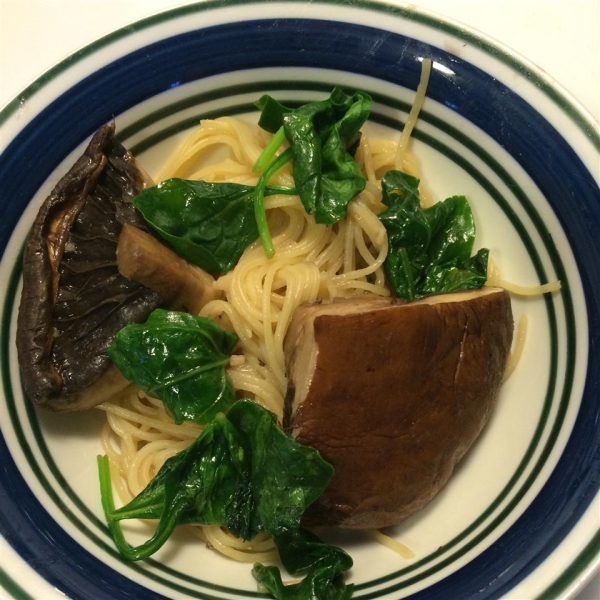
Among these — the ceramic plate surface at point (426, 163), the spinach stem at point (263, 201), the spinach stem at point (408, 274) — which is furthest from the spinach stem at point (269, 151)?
the spinach stem at point (408, 274)

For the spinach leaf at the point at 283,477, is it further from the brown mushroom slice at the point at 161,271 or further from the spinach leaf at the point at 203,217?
the spinach leaf at the point at 203,217

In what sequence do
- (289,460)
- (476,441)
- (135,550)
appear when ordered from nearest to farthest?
(289,460) → (135,550) → (476,441)

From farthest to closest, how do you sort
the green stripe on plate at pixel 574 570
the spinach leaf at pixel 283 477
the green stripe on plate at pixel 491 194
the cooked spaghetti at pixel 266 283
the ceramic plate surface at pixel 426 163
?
the cooked spaghetti at pixel 266 283 < the green stripe on plate at pixel 491 194 < the ceramic plate surface at pixel 426 163 < the spinach leaf at pixel 283 477 < the green stripe on plate at pixel 574 570

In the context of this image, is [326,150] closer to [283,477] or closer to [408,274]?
[408,274]

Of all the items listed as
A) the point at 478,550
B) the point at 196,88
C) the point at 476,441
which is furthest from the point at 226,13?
the point at 478,550

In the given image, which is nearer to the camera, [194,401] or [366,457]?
[366,457]

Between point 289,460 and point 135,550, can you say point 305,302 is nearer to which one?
point 289,460
